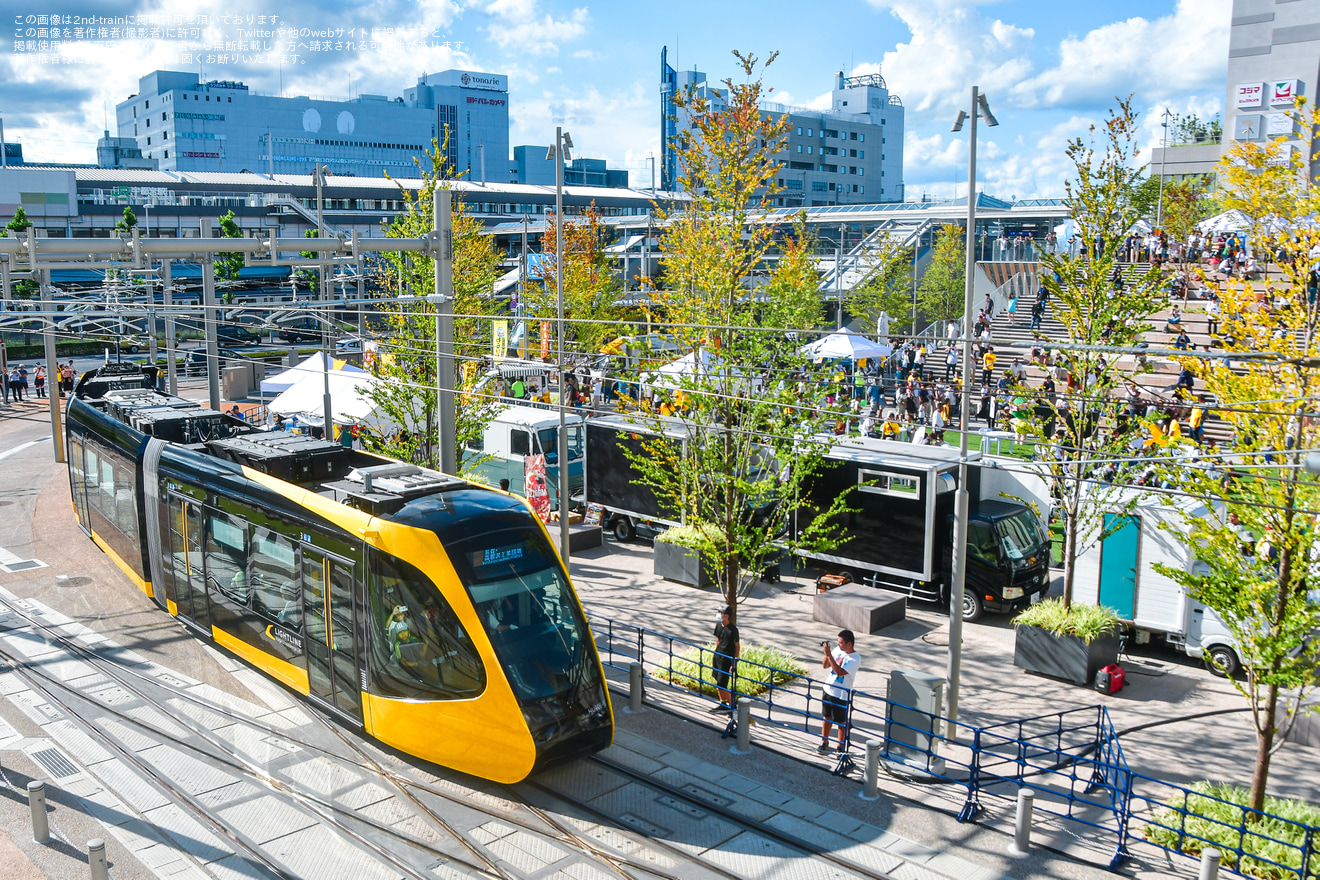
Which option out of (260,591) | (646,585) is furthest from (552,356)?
(260,591)

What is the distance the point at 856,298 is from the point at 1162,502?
36.6 m

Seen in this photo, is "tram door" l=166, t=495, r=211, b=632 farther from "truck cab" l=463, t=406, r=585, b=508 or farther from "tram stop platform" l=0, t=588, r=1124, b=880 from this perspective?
"truck cab" l=463, t=406, r=585, b=508

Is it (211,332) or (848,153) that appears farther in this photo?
(848,153)

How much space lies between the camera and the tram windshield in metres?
10.8

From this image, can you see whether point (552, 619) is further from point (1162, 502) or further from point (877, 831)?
point (1162, 502)

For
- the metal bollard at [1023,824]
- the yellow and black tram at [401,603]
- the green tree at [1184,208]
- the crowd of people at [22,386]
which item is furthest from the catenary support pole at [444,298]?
the green tree at [1184,208]

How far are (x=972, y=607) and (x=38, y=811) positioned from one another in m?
15.2

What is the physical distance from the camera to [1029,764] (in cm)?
1221

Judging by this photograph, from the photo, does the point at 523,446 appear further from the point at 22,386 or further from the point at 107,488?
the point at 22,386

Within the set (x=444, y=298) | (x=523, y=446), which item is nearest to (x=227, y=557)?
(x=444, y=298)

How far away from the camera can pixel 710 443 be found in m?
16.0

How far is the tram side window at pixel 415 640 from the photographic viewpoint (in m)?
10.7

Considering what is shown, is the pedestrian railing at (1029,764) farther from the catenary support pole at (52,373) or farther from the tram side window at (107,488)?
the catenary support pole at (52,373)

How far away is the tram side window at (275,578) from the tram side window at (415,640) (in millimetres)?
1918
